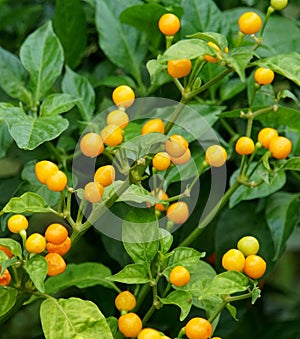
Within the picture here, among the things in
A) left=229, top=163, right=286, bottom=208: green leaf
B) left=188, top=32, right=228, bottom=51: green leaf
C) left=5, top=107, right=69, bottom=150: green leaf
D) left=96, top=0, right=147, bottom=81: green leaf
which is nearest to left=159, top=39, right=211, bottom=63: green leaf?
left=188, top=32, right=228, bottom=51: green leaf

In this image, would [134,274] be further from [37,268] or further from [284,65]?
[284,65]

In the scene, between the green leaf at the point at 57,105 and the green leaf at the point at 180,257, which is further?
the green leaf at the point at 57,105

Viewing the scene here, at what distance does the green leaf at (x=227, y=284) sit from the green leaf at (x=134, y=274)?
0.23 ft

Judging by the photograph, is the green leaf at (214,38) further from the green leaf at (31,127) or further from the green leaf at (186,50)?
the green leaf at (31,127)

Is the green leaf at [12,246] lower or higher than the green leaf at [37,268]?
higher

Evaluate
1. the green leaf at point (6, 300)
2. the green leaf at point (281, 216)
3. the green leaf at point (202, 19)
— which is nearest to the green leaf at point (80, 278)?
the green leaf at point (6, 300)

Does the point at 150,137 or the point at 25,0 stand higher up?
the point at 150,137

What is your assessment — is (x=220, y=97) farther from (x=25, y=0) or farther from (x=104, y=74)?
(x=25, y=0)

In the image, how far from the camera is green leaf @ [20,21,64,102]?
3.19 feet

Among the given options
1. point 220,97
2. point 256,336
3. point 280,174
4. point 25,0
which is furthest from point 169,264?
point 25,0

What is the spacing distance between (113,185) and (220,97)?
14.7 inches

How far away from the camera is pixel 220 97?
3.51 feet

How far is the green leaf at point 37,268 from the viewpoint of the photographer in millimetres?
685

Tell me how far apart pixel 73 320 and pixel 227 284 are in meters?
0.15
